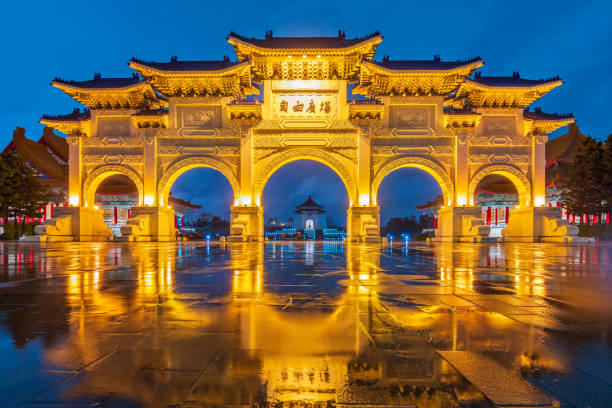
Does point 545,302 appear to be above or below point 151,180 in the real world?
below

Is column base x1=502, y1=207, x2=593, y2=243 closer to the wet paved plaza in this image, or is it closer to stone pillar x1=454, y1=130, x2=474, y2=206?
stone pillar x1=454, y1=130, x2=474, y2=206

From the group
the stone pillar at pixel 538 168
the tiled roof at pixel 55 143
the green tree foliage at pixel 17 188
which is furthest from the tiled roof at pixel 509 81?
the tiled roof at pixel 55 143

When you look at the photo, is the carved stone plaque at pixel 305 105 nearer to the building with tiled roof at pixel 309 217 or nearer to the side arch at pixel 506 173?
the side arch at pixel 506 173

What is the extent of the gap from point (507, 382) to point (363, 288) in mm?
2571

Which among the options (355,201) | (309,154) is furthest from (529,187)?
(309,154)

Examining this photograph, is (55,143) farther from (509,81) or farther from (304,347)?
(304,347)

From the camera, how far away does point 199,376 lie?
1.55 meters

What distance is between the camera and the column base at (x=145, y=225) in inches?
781

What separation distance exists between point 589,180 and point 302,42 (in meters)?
20.1

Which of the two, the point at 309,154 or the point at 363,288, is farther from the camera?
the point at 309,154

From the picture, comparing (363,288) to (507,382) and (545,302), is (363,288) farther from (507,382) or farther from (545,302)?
(507,382)

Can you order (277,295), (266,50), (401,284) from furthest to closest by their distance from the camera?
(266,50)
(401,284)
(277,295)

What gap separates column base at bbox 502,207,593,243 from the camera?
19969 millimetres

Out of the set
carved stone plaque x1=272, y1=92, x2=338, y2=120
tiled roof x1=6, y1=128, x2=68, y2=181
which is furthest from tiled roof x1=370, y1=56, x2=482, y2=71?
tiled roof x1=6, y1=128, x2=68, y2=181
